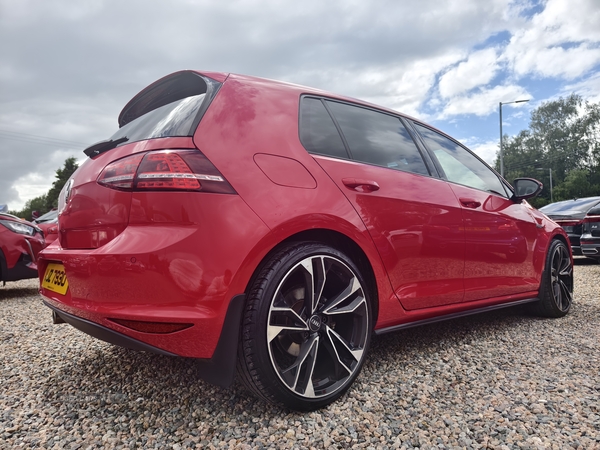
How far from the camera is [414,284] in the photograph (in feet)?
7.85

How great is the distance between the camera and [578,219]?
8039 millimetres

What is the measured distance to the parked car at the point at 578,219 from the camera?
21.8 ft

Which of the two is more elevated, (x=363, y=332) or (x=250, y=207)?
(x=250, y=207)

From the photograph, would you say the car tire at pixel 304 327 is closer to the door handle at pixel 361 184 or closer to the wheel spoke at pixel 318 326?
the wheel spoke at pixel 318 326

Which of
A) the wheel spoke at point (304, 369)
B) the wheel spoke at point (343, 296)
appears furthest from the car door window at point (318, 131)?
the wheel spoke at point (304, 369)

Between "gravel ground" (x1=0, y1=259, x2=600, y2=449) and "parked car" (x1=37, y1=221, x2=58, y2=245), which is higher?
"parked car" (x1=37, y1=221, x2=58, y2=245)

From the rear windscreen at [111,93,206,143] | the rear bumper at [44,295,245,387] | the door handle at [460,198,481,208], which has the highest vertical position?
the rear windscreen at [111,93,206,143]

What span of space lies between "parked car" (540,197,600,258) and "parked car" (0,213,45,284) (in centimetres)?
778

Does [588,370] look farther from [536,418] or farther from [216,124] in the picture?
[216,124]

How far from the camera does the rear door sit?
2.15 m

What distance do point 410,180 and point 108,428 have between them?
192 cm

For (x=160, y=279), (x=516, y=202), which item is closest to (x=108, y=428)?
(x=160, y=279)

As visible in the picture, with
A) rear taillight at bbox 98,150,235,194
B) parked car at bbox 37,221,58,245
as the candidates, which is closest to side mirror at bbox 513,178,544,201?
rear taillight at bbox 98,150,235,194

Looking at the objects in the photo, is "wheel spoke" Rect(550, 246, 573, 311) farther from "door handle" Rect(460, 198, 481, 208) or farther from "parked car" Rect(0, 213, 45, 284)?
"parked car" Rect(0, 213, 45, 284)
